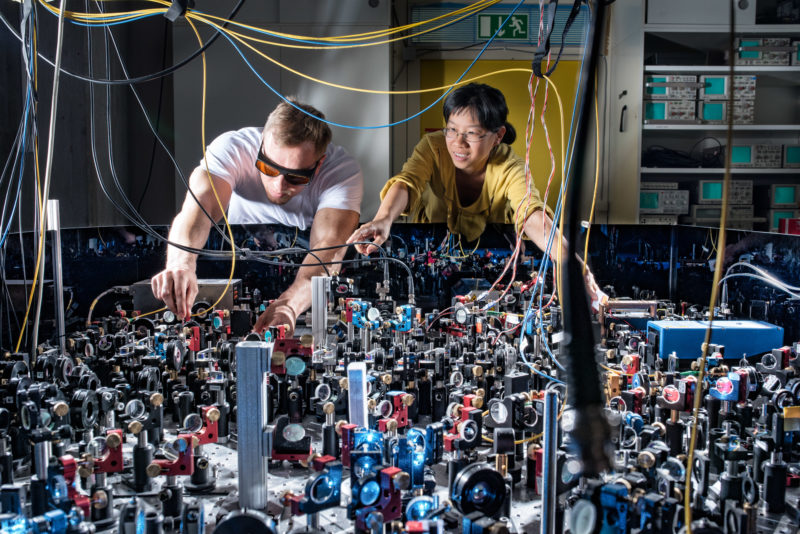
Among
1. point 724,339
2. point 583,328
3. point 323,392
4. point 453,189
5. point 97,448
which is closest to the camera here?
point 583,328

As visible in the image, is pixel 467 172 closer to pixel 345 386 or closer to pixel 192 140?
pixel 192 140

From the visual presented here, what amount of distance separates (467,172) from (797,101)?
219cm

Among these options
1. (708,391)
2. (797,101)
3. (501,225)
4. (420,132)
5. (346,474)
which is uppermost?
(797,101)

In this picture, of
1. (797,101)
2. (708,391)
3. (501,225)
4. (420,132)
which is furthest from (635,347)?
(797,101)

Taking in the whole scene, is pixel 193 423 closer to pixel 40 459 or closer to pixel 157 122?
pixel 40 459

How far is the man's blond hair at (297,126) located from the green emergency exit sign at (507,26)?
1036 millimetres

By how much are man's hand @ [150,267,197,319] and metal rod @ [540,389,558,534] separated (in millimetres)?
2695

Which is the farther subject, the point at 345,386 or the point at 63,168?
the point at 63,168

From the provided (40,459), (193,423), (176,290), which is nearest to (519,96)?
(176,290)

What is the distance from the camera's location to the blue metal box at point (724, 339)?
2684mm

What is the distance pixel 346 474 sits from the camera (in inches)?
67.1

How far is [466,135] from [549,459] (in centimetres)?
278

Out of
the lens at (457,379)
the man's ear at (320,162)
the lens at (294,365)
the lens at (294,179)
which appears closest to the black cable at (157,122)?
the lens at (294,179)

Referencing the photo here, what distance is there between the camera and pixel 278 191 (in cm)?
356
